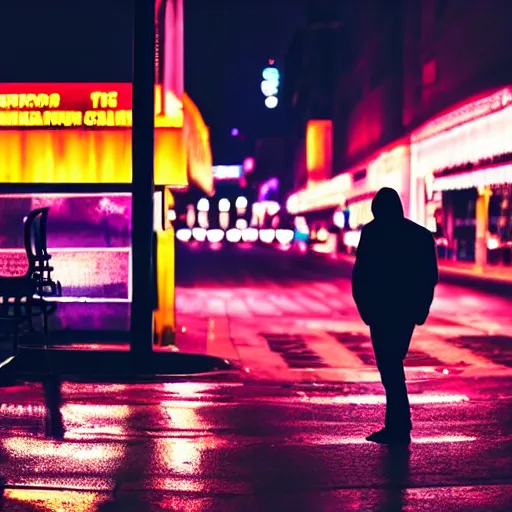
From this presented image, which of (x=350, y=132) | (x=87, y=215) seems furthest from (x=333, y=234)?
(x=87, y=215)

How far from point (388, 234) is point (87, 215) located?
27.3 ft

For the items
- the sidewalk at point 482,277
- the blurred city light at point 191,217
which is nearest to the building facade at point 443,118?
the sidewalk at point 482,277

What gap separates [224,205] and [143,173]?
377 feet

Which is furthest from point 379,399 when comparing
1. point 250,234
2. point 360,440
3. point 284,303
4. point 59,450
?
point 250,234

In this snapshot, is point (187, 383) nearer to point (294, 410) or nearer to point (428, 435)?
point (294, 410)

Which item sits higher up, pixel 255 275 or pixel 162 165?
pixel 162 165

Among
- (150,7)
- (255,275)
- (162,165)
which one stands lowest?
(255,275)

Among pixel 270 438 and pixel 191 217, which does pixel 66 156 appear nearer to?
pixel 270 438

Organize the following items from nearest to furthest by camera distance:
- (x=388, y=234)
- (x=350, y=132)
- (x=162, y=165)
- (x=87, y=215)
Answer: (x=388, y=234) < (x=162, y=165) < (x=87, y=215) < (x=350, y=132)

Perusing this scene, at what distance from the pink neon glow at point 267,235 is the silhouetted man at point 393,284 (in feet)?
320

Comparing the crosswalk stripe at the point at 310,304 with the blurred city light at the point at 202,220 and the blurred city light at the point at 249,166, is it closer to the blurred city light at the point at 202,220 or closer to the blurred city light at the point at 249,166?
the blurred city light at the point at 202,220

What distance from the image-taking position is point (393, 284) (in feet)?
27.2

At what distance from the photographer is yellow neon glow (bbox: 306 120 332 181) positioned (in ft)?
319

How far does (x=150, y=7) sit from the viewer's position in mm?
12594
